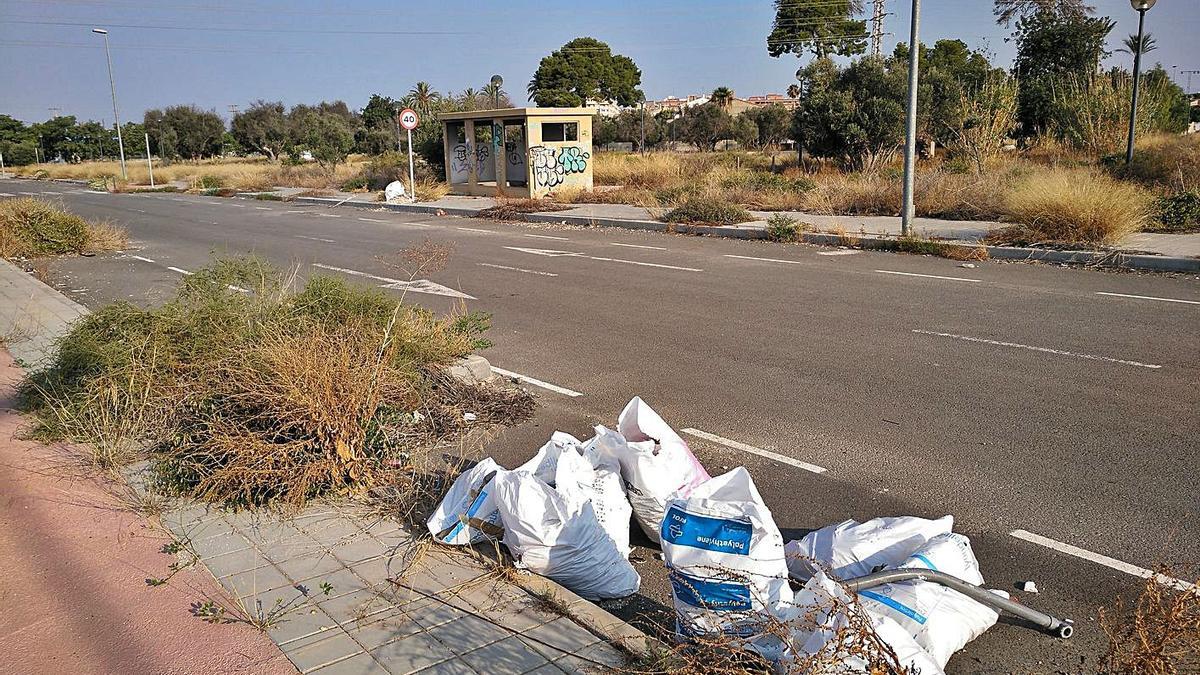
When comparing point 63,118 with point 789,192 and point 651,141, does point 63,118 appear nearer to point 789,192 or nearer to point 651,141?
point 651,141

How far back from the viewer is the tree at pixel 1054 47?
38000 mm

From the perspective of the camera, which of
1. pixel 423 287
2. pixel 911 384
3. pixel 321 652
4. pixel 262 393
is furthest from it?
pixel 423 287

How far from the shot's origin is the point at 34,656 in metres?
3.30

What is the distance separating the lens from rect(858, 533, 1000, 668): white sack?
3223 mm

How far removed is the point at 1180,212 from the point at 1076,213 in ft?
8.64

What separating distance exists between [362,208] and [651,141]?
4129 cm

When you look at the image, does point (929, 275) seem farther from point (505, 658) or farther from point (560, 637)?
Result: point (505, 658)

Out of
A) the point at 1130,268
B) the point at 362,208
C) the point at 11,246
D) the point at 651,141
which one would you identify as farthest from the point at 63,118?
the point at 1130,268

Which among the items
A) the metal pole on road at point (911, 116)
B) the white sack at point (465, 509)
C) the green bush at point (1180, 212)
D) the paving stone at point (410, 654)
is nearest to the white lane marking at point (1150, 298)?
the metal pole on road at point (911, 116)

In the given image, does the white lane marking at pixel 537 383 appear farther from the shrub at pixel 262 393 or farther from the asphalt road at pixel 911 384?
the shrub at pixel 262 393

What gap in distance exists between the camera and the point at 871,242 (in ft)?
53.1

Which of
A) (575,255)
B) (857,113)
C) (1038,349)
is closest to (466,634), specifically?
(1038,349)

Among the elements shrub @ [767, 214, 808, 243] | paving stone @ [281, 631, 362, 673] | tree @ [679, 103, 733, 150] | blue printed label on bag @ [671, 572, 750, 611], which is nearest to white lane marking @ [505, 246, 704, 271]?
shrub @ [767, 214, 808, 243]

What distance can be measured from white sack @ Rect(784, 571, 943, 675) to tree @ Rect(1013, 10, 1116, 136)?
38.4 meters
